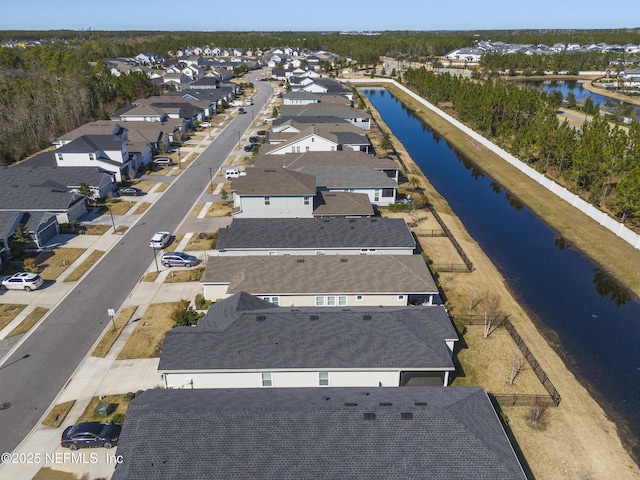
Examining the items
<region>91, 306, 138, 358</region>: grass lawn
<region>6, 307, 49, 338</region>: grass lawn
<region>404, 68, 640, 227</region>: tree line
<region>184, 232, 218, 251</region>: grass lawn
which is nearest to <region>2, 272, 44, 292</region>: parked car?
<region>6, 307, 49, 338</region>: grass lawn

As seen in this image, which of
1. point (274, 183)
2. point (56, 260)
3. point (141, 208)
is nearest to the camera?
point (56, 260)

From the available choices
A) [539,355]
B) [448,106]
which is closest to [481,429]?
[539,355]

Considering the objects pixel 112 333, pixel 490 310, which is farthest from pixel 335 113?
pixel 112 333

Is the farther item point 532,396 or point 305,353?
point 532,396

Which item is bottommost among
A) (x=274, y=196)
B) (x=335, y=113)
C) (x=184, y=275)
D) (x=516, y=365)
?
(x=516, y=365)

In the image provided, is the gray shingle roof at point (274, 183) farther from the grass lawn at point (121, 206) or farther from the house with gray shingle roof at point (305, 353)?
the house with gray shingle roof at point (305, 353)

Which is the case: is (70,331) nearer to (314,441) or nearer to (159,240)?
(159,240)
